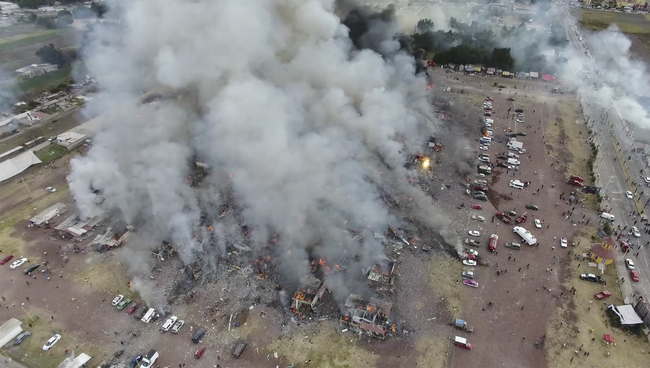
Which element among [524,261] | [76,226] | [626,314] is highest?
[76,226]

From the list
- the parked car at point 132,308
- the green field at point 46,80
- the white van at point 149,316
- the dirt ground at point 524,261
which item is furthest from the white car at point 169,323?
the green field at point 46,80

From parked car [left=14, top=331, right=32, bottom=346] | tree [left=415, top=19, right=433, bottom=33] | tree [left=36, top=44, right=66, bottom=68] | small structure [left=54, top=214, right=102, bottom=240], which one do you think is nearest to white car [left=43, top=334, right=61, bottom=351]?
parked car [left=14, top=331, right=32, bottom=346]

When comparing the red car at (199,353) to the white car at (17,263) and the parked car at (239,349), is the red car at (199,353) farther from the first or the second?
the white car at (17,263)

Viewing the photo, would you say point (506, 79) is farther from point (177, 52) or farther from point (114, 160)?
point (114, 160)

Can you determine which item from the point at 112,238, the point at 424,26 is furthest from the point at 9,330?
the point at 424,26

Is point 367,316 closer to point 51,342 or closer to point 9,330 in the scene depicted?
point 51,342

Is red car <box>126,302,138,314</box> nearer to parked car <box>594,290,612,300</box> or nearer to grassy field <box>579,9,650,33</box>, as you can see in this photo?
parked car <box>594,290,612,300</box>

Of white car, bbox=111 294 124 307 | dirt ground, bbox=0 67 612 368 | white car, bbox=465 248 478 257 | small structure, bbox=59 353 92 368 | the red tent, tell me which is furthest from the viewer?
the red tent
